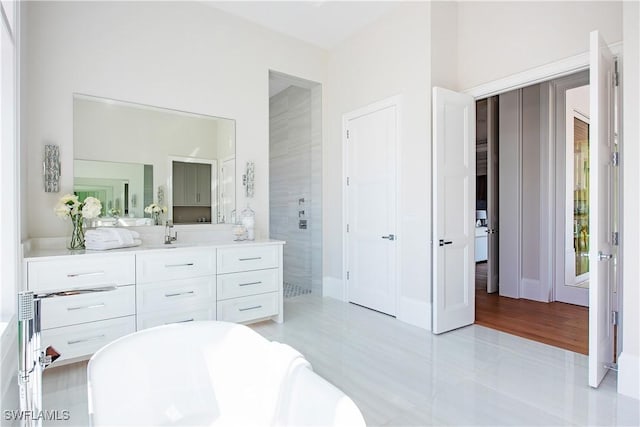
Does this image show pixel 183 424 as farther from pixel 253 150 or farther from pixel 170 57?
pixel 170 57

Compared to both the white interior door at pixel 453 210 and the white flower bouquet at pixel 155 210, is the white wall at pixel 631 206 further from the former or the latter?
the white flower bouquet at pixel 155 210

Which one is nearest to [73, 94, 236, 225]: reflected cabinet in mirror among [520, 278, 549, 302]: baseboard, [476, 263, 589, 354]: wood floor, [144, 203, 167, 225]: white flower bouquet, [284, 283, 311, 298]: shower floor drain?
[144, 203, 167, 225]: white flower bouquet

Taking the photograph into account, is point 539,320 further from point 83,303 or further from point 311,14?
point 83,303

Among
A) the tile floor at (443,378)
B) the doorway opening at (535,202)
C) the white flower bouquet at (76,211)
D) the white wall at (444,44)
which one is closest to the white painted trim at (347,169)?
the white wall at (444,44)

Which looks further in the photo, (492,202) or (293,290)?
(293,290)

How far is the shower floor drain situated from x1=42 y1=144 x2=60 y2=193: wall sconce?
2.79m

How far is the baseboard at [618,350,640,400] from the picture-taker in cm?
210

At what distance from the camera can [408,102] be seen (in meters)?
3.51

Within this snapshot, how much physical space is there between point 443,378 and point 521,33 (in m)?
2.91

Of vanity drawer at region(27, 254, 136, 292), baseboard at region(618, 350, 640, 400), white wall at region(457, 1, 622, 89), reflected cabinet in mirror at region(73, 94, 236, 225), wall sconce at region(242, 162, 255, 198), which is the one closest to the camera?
baseboard at region(618, 350, 640, 400)

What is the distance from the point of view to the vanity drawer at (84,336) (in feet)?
7.73

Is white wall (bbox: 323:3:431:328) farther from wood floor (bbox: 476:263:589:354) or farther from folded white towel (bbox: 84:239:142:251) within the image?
folded white towel (bbox: 84:239:142:251)

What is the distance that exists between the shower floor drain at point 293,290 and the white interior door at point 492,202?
2.55m

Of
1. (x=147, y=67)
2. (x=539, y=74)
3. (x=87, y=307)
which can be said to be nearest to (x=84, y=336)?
(x=87, y=307)
